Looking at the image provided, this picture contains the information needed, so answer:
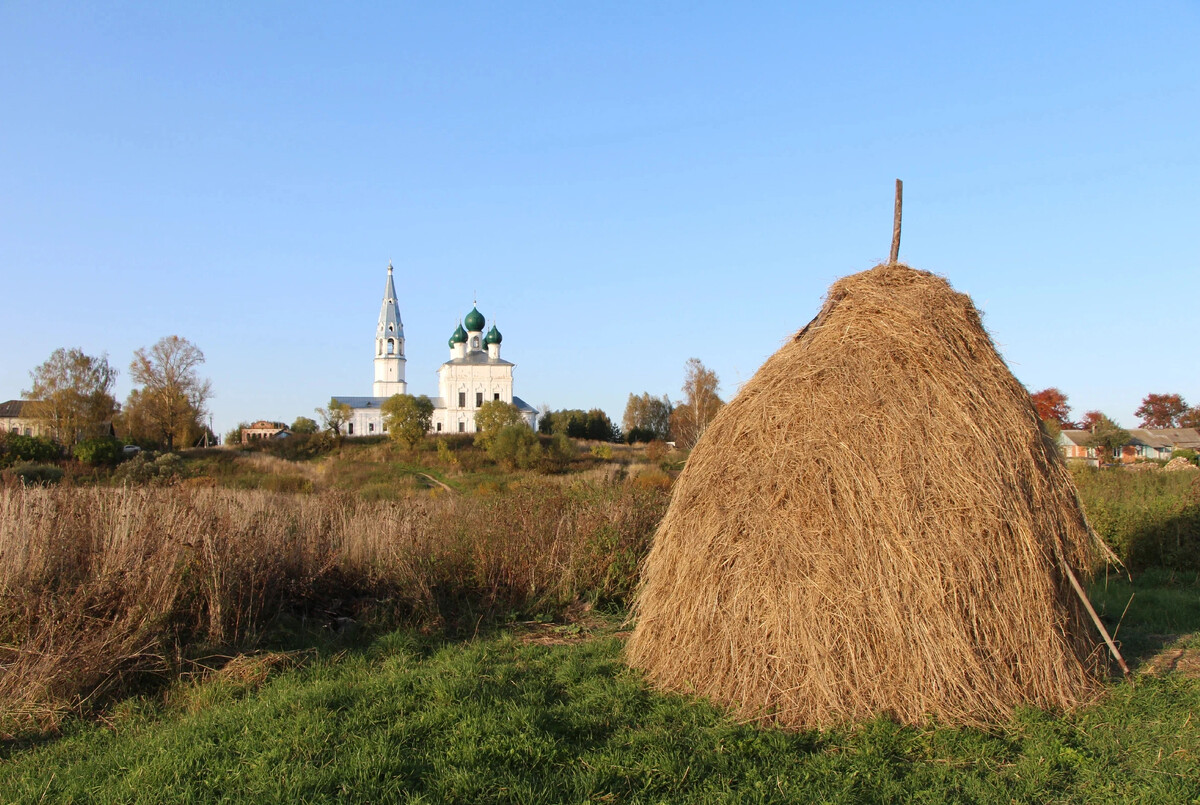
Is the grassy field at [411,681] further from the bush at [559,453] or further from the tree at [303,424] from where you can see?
the tree at [303,424]

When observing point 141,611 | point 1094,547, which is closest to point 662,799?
point 1094,547

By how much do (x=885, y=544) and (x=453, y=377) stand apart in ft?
234

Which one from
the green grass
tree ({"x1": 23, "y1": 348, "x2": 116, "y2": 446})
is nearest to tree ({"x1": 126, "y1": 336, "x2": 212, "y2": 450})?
tree ({"x1": 23, "y1": 348, "x2": 116, "y2": 446})

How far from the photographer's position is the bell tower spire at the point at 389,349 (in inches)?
3233

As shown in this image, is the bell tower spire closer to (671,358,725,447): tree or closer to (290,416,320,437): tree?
(290,416,320,437): tree

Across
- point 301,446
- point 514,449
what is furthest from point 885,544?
point 301,446

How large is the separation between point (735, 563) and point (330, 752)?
9.87 feet

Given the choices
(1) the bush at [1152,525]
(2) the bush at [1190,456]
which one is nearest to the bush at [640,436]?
(2) the bush at [1190,456]

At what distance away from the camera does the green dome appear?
78500 millimetres

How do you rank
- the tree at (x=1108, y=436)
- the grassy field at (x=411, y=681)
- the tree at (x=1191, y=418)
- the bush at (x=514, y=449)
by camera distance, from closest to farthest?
the grassy field at (x=411, y=681) < the tree at (x=1108, y=436) < the bush at (x=514, y=449) < the tree at (x=1191, y=418)

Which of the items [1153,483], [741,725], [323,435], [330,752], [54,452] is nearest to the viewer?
[330,752]

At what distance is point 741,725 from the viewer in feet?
17.3

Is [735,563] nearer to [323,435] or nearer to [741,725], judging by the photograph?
[741,725]

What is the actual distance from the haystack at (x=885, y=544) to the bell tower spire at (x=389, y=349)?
78.5 m
